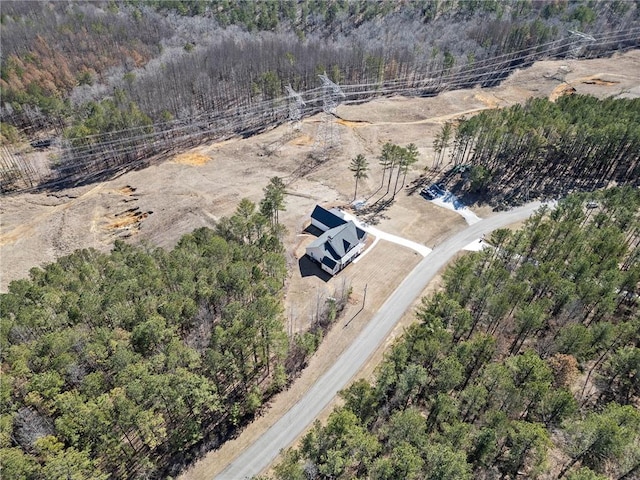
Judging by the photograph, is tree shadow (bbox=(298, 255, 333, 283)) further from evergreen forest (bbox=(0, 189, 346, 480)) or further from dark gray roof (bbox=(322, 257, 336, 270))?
evergreen forest (bbox=(0, 189, 346, 480))

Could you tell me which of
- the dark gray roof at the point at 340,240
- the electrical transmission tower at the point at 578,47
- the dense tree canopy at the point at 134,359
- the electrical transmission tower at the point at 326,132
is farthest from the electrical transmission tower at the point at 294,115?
the electrical transmission tower at the point at 578,47

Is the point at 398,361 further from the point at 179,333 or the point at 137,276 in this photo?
the point at 137,276

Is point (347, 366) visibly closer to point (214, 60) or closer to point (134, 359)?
point (134, 359)

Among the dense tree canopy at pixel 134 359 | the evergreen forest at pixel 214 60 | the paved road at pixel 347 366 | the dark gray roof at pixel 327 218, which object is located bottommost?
the paved road at pixel 347 366

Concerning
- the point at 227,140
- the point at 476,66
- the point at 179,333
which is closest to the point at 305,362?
the point at 179,333

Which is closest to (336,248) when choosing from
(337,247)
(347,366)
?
(337,247)

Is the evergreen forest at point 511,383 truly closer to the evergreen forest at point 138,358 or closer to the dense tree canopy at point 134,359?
the evergreen forest at point 138,358
